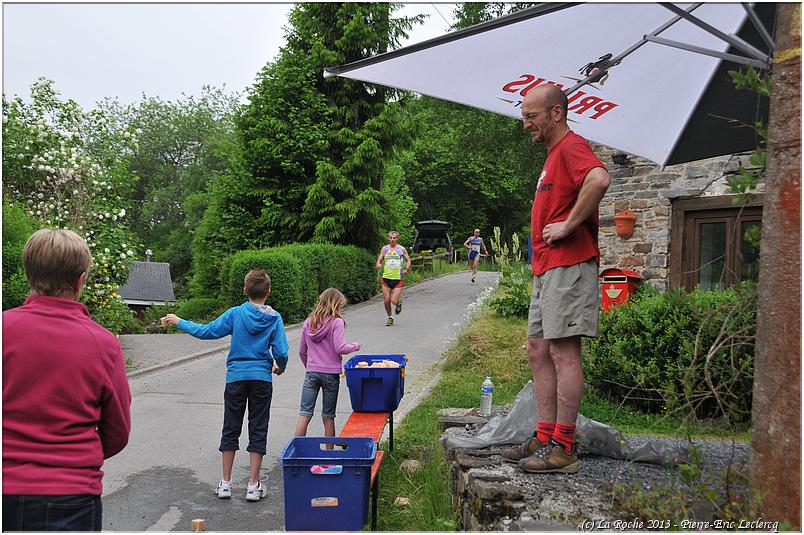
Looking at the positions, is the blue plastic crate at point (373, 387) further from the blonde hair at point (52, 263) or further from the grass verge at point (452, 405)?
the blonde hair at point (52, 263)

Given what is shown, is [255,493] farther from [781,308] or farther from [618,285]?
[618,285]

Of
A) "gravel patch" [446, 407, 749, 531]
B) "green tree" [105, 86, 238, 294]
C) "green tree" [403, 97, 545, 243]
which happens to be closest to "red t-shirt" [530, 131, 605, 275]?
"gravel patch" [446, 407, 749, 531]

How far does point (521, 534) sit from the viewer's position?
3.10m

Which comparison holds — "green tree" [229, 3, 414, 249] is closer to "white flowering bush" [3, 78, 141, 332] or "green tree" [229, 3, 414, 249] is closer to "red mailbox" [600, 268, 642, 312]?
"white flowering bush" [3, 78, 141, 332]

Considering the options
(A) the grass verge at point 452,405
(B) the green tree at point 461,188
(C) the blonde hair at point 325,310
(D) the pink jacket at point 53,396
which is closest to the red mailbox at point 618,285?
(A) the grass verge at point 452,405

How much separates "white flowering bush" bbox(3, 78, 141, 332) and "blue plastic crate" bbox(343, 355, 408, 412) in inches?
305

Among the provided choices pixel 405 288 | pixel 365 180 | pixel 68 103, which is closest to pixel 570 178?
pixel 68 103

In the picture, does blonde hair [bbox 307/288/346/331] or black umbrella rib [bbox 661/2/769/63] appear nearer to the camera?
black umbrella rib [bbox 661/2/769/63]

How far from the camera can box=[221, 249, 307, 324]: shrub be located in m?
15.5

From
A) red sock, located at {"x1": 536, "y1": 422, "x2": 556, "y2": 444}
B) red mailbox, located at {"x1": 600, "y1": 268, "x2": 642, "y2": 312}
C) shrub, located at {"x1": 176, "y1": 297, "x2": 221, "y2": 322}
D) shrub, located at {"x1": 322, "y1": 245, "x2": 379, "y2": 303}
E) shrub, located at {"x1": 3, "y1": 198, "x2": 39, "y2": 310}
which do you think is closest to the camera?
red sock, located at {"x1": 536, "y1": 422, "x2": 556, "y2": 444}

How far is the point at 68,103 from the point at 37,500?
1495cm

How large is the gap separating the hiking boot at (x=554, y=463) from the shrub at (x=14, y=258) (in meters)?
8.03

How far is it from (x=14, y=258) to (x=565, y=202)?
29.0ft

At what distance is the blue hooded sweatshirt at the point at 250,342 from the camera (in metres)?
5.14
